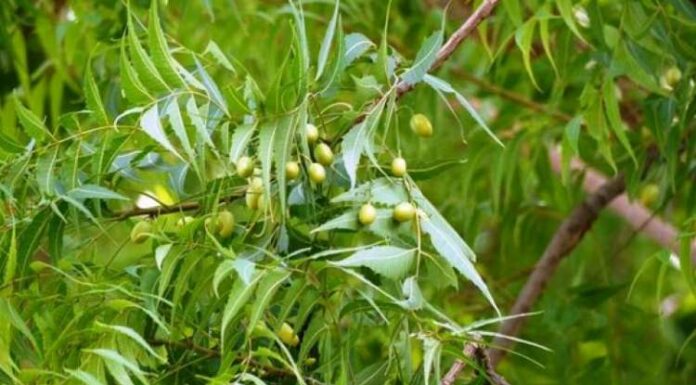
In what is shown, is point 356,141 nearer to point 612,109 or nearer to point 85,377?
point 85,377

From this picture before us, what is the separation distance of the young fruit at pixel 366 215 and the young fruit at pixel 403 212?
2cm

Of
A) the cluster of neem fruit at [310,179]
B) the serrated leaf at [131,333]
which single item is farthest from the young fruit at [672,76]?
the serrated leaf at [131,333]

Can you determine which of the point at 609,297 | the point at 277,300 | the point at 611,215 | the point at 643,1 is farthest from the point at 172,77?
the point at 611,215

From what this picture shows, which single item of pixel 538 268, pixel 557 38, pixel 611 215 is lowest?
pixel 611 215

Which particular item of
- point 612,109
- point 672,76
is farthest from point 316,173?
point 672,76

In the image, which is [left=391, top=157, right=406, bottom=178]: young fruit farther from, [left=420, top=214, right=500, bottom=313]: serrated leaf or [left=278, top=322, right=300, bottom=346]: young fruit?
[left=278, top=322, right=300, bottom=346]: young fruit

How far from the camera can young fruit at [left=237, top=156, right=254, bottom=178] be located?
4.46 feet

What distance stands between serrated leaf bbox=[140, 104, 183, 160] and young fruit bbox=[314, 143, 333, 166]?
0.46 feet

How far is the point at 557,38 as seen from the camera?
7.14 ft

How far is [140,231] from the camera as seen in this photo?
1451 millimetres

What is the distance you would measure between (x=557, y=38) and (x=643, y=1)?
30cm

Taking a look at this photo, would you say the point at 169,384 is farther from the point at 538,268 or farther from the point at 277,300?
the point at 538,268

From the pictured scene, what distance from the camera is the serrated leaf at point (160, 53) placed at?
1.32 metres

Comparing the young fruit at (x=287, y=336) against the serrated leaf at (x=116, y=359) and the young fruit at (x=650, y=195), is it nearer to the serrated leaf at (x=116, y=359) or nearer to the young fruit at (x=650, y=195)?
the serrated leaf at (x=116, y=359)
